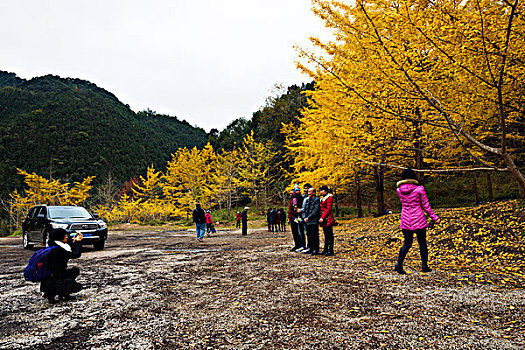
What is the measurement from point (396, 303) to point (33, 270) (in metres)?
5.09

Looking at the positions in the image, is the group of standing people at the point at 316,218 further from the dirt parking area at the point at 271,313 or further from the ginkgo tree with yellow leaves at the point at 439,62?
the ginkgo tree with yellow leaves at the point at 439,62

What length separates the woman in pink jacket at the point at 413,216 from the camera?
5.04 m

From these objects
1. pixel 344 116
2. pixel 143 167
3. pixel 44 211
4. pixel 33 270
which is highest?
pixel 143 167

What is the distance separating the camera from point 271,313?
3.51 m

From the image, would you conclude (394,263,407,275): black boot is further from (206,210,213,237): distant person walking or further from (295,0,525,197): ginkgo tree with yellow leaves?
(206,210,213,237): distant person walking

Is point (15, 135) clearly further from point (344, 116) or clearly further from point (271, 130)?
point (344, 116)

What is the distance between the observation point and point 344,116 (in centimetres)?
838

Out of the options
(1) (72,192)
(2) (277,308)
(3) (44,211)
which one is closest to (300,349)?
(2) (277,308)

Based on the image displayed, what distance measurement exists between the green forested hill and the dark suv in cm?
5032

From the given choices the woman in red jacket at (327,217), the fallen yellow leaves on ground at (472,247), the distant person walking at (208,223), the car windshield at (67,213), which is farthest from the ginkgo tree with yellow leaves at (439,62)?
the distant person walking at (208,223)

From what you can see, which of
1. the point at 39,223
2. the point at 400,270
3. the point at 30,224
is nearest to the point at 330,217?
the point at 400,270

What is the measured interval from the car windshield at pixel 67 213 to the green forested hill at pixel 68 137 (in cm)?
5091

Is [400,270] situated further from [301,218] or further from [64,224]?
[64,224]

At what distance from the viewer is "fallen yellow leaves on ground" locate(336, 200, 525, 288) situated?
4859 millimetres
